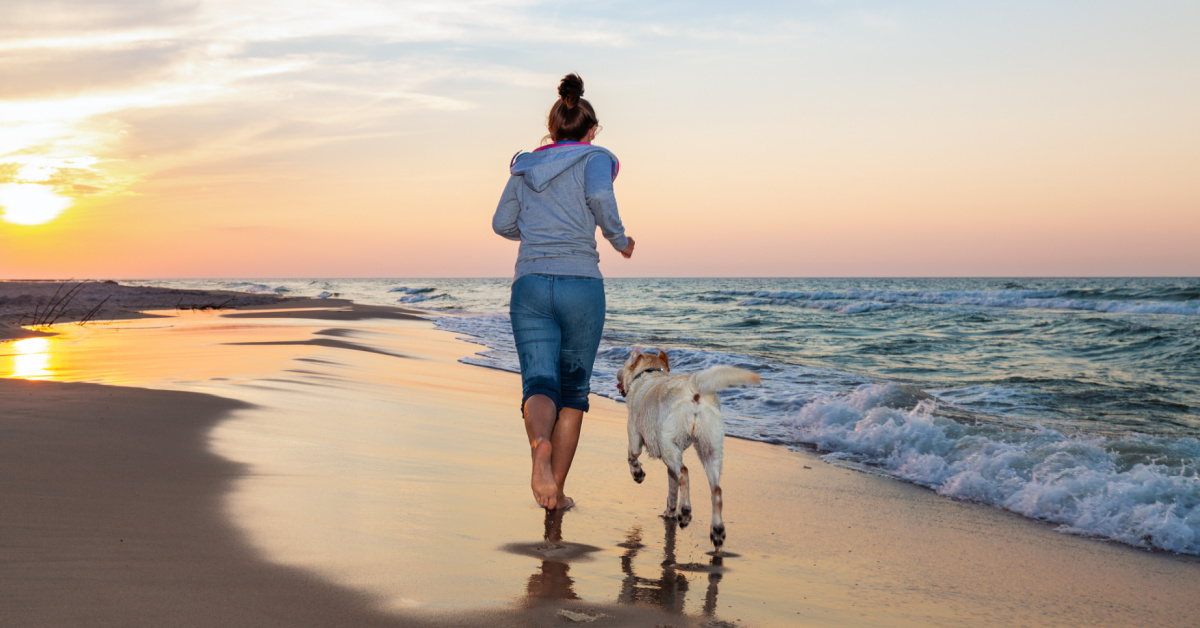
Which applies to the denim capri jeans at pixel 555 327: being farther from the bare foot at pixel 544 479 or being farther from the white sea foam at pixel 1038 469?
the white sea foam at pixel 1038 469

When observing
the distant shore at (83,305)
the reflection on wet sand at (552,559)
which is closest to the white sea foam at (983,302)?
the distant shore at (83,305)

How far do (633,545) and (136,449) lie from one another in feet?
9.43

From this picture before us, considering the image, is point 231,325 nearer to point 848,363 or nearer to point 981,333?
point 848,363

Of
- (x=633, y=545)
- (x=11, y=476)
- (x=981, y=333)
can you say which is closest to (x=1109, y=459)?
(x=633, y=545)

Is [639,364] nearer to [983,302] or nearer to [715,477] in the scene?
[715,477]

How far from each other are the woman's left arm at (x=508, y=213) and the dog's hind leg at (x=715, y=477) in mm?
1386

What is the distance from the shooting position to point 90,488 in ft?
11.4

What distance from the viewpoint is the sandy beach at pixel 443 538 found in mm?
2535

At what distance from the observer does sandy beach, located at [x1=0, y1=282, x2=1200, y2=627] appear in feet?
8.32

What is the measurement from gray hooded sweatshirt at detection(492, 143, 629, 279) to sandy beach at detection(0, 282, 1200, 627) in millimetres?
1282

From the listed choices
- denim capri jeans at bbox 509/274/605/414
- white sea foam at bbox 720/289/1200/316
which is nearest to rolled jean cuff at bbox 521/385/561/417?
denim capri jeans at bbox 509/274/605/414

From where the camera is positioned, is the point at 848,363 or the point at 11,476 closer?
the point at 11,476

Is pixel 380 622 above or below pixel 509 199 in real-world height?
below

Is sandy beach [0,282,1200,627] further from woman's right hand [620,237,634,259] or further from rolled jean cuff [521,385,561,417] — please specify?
woman's right hand [620,237,634,259]
